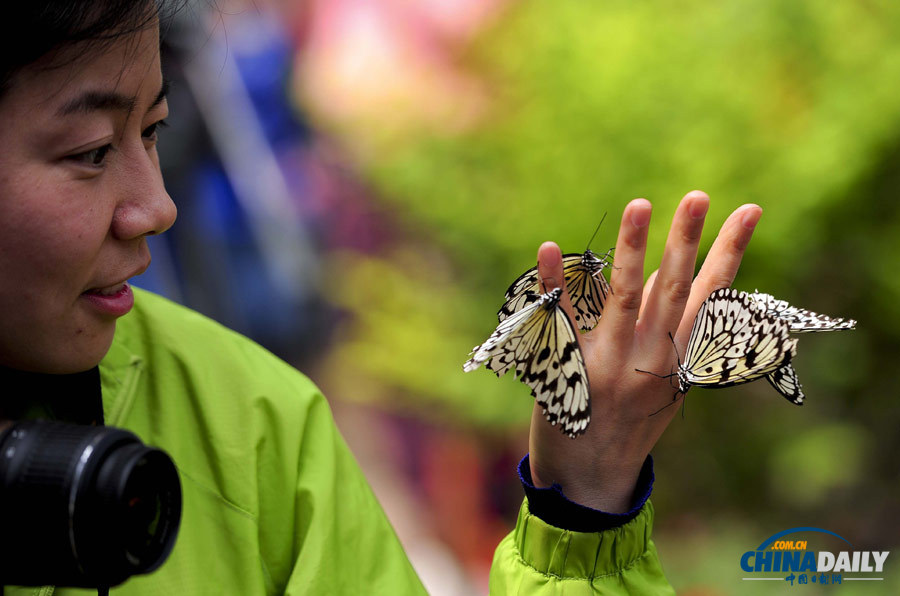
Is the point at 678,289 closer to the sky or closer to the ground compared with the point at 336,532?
closer to the sky

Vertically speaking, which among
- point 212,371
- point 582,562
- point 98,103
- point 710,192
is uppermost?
point 710,192

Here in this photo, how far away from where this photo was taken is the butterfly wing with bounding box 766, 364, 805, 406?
1.01m

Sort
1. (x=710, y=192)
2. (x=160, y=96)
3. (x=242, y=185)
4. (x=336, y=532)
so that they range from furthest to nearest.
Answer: (x=242, y=185)
(x=710, y=192)
(x=336, y=532)
(x=160, y=96)

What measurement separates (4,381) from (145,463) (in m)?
0.29

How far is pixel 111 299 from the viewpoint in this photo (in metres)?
0.92

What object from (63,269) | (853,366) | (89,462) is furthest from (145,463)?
(853,366)

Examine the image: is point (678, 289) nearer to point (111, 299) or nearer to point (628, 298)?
point (628, 298)

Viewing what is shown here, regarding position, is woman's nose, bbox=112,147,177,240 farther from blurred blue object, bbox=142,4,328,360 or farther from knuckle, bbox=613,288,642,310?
blurred blue object, bbox=142,4,328,360

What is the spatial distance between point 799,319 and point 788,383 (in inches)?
3.1


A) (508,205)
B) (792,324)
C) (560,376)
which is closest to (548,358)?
(560,376)

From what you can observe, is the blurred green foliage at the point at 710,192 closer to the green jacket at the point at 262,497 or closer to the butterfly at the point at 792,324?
the butterfly at the point at 792,324

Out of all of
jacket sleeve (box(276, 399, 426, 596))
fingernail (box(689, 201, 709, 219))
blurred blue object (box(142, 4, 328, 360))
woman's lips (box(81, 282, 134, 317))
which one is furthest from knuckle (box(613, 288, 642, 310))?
blurred blue object (box(142, 4, 328, 360))

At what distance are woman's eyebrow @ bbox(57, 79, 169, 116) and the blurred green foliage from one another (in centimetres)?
161

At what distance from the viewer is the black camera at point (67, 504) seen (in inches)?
29.5
